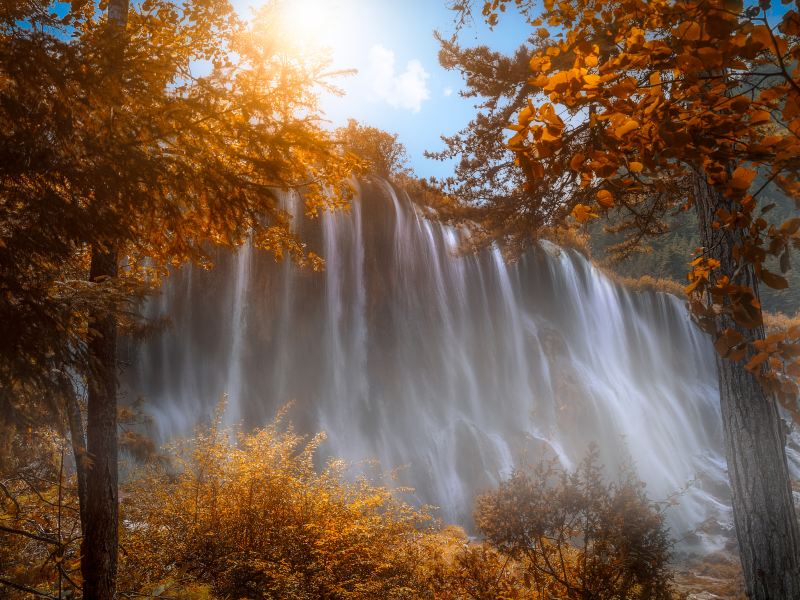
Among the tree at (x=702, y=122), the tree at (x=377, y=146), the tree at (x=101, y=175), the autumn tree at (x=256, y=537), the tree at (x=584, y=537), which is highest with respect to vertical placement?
the tree at (x=377, y=146)

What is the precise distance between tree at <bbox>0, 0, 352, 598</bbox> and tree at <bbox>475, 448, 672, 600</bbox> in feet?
15.5

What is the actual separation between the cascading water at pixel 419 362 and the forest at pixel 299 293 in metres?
0.11

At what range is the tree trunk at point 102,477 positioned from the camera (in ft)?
13.1

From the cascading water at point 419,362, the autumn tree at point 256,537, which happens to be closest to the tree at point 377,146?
the cascading water at point 419,362

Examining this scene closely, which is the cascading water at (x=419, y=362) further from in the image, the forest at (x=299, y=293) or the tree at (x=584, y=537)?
the tree at (x=584, y=537)

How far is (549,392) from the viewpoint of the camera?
18016 mm

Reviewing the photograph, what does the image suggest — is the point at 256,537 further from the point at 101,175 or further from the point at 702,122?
the point at 702,122

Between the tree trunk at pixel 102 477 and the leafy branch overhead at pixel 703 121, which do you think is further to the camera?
the tree trunk at pixel 102 477

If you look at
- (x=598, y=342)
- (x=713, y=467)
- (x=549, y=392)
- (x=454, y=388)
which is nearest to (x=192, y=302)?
(x=454, y=388)

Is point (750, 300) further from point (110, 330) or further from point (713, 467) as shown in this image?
point (713, 467)

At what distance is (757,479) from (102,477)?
5.10m

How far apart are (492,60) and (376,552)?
5.97 meters

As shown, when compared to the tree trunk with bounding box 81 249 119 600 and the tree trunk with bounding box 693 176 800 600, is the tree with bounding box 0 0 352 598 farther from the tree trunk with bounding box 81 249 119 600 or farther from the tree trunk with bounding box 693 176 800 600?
the tree trunk with bounding box 693 176 800 600

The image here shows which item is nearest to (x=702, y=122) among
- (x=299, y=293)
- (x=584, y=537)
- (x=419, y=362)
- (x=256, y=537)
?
(x=256, y=537)
